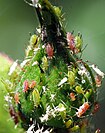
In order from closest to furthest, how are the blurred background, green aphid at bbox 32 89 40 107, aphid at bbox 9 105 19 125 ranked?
green aphid at bbox 32 89 40 107 → aphid at bbox 9 105 19 125 → the blurred background

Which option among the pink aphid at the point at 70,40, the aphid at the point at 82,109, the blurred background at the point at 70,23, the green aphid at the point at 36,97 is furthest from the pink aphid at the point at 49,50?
the blurred background at the point at 70,23

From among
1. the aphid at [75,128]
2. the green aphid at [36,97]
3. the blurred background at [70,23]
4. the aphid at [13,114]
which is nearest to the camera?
the green aphid at [36,97]

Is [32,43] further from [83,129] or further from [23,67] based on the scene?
[83,129]

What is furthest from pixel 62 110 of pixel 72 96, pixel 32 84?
pixel 32 84

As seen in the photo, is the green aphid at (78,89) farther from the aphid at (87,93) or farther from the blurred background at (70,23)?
the blurred background at (70,23)

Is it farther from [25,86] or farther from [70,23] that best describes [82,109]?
[70,23]

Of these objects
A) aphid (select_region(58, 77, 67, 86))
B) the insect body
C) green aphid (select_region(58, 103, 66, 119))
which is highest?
the insect body

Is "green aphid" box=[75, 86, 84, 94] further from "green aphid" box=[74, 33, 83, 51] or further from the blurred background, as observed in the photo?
the blurred background

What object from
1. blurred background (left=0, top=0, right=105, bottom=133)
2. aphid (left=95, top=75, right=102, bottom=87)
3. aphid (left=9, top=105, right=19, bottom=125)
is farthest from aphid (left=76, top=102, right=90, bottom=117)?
blurred background (left=0, top=0, right=105, bottom=133)

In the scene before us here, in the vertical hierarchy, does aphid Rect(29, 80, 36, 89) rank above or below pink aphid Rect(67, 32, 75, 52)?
below

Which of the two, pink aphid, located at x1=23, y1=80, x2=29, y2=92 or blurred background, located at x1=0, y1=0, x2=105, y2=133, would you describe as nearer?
pink aphid, located at x1=23, y1=80, x2=29, y2=92

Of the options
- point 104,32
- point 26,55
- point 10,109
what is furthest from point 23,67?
point 104,32

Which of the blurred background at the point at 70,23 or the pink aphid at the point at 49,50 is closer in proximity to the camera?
the pink aphid at the point at 49,50
